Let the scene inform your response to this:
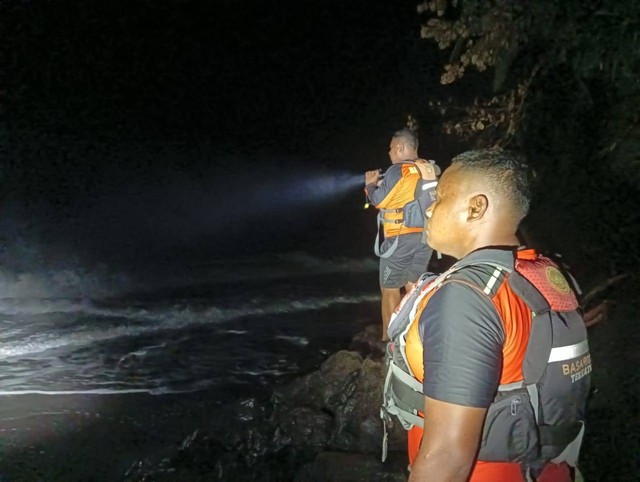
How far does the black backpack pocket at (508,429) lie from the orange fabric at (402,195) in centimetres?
427

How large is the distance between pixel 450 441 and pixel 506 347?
33cm

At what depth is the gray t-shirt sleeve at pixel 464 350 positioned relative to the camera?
186 cm

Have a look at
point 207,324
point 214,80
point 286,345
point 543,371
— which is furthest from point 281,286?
point 214,80

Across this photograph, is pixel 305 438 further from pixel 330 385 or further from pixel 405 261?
pixel 405 261

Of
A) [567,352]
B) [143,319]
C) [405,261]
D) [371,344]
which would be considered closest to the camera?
[567,352]

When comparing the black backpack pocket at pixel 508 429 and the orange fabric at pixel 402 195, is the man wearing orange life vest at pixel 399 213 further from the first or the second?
the black backpack pocket at pixel 508 429

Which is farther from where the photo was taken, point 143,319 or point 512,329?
point 143,319

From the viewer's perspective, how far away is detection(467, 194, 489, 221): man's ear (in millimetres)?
2219

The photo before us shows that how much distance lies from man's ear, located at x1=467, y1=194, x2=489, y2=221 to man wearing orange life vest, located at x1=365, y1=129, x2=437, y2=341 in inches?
155

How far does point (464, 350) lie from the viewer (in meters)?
1.86

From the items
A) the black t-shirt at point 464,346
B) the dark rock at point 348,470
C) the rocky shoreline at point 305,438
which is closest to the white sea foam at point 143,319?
the rocky shoreline at point 305,438

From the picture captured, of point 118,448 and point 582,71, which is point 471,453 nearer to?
point 118,448

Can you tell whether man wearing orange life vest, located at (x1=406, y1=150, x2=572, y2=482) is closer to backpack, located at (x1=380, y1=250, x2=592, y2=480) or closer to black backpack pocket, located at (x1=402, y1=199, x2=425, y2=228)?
backpack, located at (x1=380, y1=250, x2=592, y2=480)

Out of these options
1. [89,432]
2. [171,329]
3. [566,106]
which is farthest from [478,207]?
[171,329]
